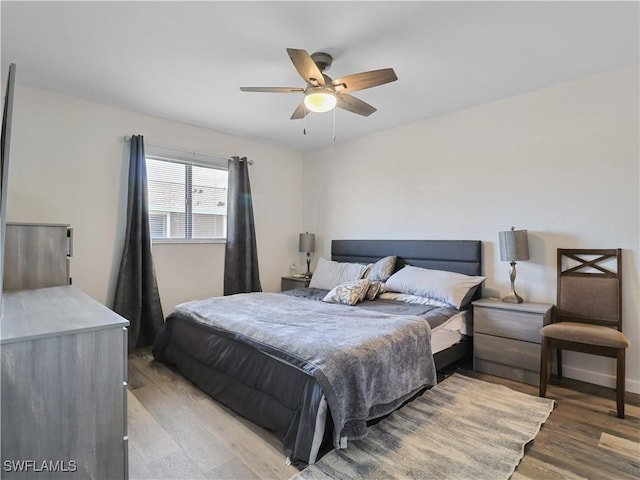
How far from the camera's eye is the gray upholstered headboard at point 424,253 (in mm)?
3428

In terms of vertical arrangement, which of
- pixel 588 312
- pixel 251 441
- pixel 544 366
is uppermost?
pixel 588 312

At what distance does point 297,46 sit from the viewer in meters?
2.35

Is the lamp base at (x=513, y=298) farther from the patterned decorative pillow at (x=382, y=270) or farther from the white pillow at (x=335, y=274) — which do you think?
the white pillow at (x=335, y=274)

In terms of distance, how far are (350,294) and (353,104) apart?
1712 mm

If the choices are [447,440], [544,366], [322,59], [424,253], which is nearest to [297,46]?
[322,59]

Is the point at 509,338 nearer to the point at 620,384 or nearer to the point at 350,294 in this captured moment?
the point at 620,384

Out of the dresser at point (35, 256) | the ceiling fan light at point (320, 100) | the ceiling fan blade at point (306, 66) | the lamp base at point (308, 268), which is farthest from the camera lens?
the lamp base at point (308, 268)

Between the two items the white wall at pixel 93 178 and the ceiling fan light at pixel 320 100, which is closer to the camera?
the ceiling fan light at pixel 320 100

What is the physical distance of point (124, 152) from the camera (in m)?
3.54

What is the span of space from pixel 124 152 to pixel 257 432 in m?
3.09

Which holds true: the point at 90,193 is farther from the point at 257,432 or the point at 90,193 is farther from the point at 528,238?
the point at 528,238

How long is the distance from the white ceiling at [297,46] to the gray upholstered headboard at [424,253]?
1.48 meters

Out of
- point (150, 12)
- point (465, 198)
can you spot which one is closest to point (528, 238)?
point (465, 198)

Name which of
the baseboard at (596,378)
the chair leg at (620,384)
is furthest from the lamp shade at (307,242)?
the chair leg at (620,384)
